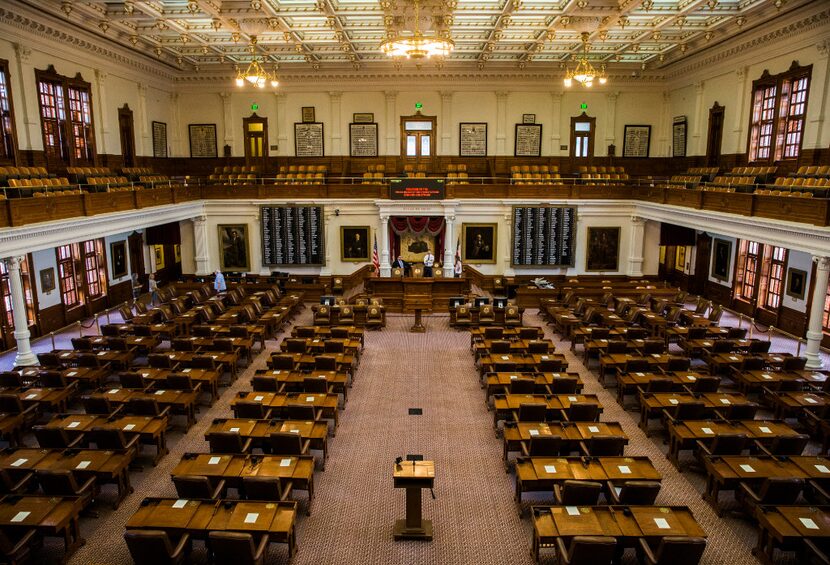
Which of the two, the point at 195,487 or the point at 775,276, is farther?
the point at 775,276

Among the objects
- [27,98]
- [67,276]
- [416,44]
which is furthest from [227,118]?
[416,44]

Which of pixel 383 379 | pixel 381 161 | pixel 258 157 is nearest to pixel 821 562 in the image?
pixel 383 379

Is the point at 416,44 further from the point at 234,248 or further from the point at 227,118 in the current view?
the point at 227,118

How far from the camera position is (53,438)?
9023 millimetres

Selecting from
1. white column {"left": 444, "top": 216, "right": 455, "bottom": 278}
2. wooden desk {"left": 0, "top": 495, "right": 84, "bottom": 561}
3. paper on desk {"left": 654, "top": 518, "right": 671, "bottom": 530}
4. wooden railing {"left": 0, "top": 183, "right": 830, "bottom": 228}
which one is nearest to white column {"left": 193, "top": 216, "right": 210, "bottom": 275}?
wooden railing {"left": 0, "top": 183, "right": 830, "bottom": 228}

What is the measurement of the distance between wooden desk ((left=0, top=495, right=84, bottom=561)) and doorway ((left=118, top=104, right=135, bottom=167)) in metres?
18.6

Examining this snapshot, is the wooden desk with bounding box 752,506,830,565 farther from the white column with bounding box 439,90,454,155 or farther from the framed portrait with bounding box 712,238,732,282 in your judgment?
the white column with bounding box 439,90,454,155

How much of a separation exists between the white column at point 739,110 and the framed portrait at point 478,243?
9938 millimetres

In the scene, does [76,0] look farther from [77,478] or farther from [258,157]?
[77,478]

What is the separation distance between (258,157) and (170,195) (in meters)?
7.01

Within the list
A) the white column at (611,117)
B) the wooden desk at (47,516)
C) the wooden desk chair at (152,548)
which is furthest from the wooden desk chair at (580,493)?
the white column at (611,117)

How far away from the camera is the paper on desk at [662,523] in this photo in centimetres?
677

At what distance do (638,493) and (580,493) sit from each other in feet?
2.58

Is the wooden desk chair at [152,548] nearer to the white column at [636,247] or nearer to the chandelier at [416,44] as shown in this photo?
the chandelier at [416,44]
